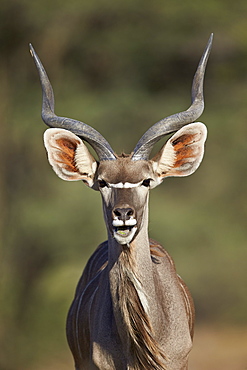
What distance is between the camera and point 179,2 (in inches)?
504

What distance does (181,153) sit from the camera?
4453 millimetres

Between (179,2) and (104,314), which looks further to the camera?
(179,2)

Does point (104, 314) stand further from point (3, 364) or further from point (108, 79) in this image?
point (108, 79)

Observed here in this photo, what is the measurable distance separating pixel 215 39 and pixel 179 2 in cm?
85

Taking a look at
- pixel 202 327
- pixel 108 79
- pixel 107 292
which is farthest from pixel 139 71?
pixel 107 292

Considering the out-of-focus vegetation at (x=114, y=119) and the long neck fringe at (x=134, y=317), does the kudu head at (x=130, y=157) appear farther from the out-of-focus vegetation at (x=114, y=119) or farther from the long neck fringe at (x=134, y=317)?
the out-of-focus vegetation at (x=114, y=119)

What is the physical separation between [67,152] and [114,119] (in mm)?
8945

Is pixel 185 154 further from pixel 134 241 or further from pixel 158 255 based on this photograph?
pixel 158 255

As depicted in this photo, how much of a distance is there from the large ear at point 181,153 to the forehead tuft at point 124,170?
111 mm

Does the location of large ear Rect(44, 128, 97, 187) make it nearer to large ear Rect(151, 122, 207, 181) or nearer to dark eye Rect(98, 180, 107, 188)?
dark eye Rect(98, 180, 107, 188)

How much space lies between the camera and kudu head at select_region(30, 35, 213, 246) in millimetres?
4160

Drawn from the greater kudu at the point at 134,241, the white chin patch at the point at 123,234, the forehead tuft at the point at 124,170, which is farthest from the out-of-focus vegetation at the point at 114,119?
the white chin patch at the point at 123,234

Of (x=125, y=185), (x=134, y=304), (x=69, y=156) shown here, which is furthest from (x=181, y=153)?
(x=134, y=304)

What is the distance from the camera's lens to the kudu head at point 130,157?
4.16 metres
